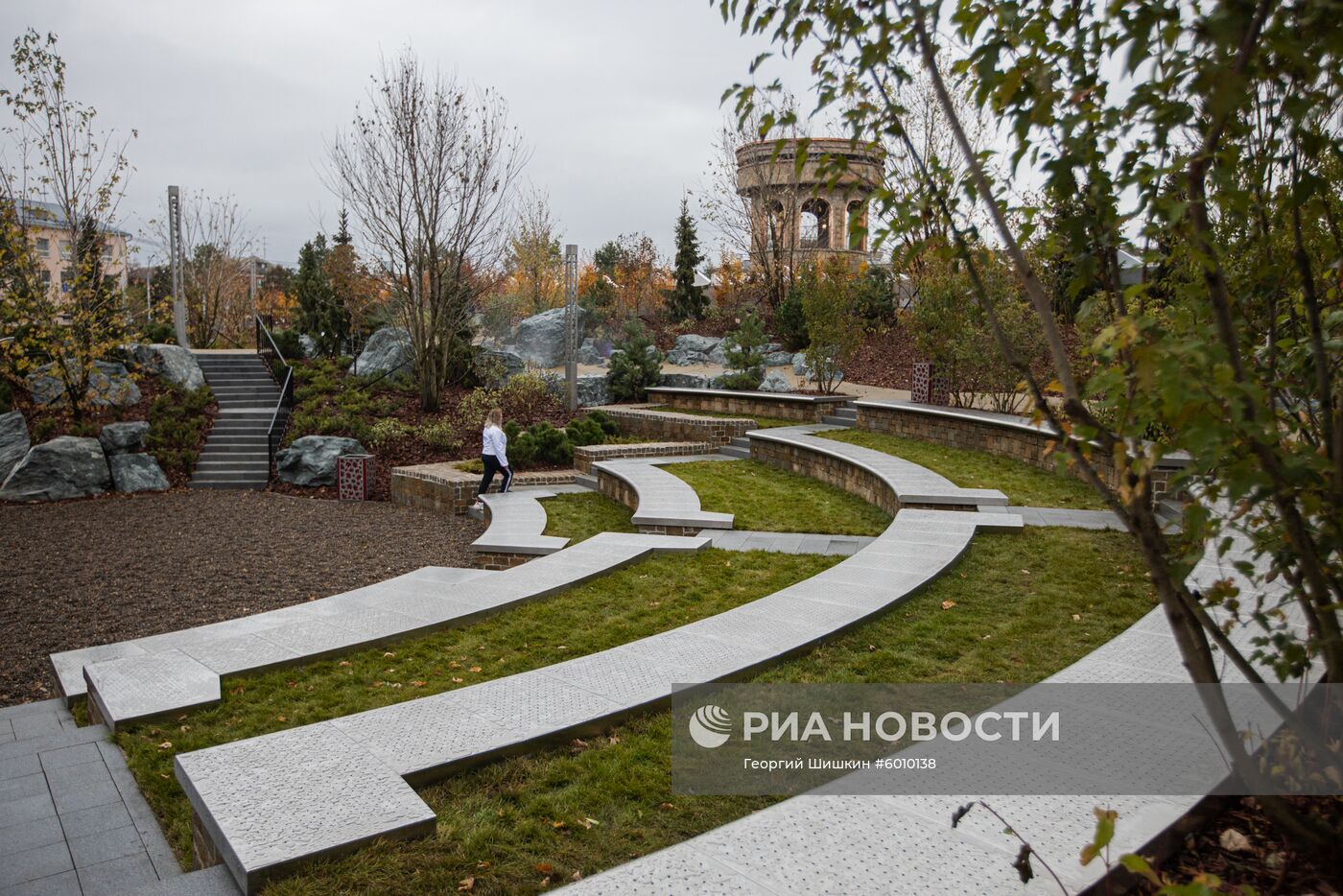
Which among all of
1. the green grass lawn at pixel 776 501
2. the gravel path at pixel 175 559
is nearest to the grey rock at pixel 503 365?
the gravel path at pixel 175 559

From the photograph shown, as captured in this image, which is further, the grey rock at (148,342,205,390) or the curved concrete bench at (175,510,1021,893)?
the grey rock at (148,342,205,390)

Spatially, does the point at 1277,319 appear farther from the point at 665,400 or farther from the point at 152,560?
the point at 665,400

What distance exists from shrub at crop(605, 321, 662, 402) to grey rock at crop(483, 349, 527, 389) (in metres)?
2.25

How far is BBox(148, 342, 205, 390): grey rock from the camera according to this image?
1678 cm

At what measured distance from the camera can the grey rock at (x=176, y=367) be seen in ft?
55.1

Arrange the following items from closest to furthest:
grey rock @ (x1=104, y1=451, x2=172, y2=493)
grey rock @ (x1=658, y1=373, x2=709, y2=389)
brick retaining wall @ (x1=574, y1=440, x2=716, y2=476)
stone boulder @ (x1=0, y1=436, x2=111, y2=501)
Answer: stone boulder @ (x1=0, y1=436, x2=111, y2=501) < brick retaining wall @ (x1=574, y1=440, x2=716, y2=476) < grey rock @ (x1=104, y1=451, x2=172, y2=493) < grey rock @ (x1=658, y1=373, x2=709, y2=389)

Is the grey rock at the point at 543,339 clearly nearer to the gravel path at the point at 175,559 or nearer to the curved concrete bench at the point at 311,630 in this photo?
the gravel path at the point at 175,559

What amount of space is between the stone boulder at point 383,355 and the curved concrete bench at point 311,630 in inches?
477

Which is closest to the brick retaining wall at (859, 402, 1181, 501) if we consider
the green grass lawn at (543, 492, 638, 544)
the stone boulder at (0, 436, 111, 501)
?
the green grass lawn at (543, 492, 638, 544)

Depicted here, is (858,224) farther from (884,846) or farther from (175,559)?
(175,559)

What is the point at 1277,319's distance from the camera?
2729 millimetres

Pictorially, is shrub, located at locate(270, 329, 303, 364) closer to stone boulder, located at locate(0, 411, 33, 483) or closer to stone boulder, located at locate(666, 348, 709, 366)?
stone boulder, located at locate(0, 411, 33, 483)

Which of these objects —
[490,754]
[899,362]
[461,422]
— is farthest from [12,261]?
[899,362]

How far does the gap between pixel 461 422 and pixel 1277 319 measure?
47.7 feet
